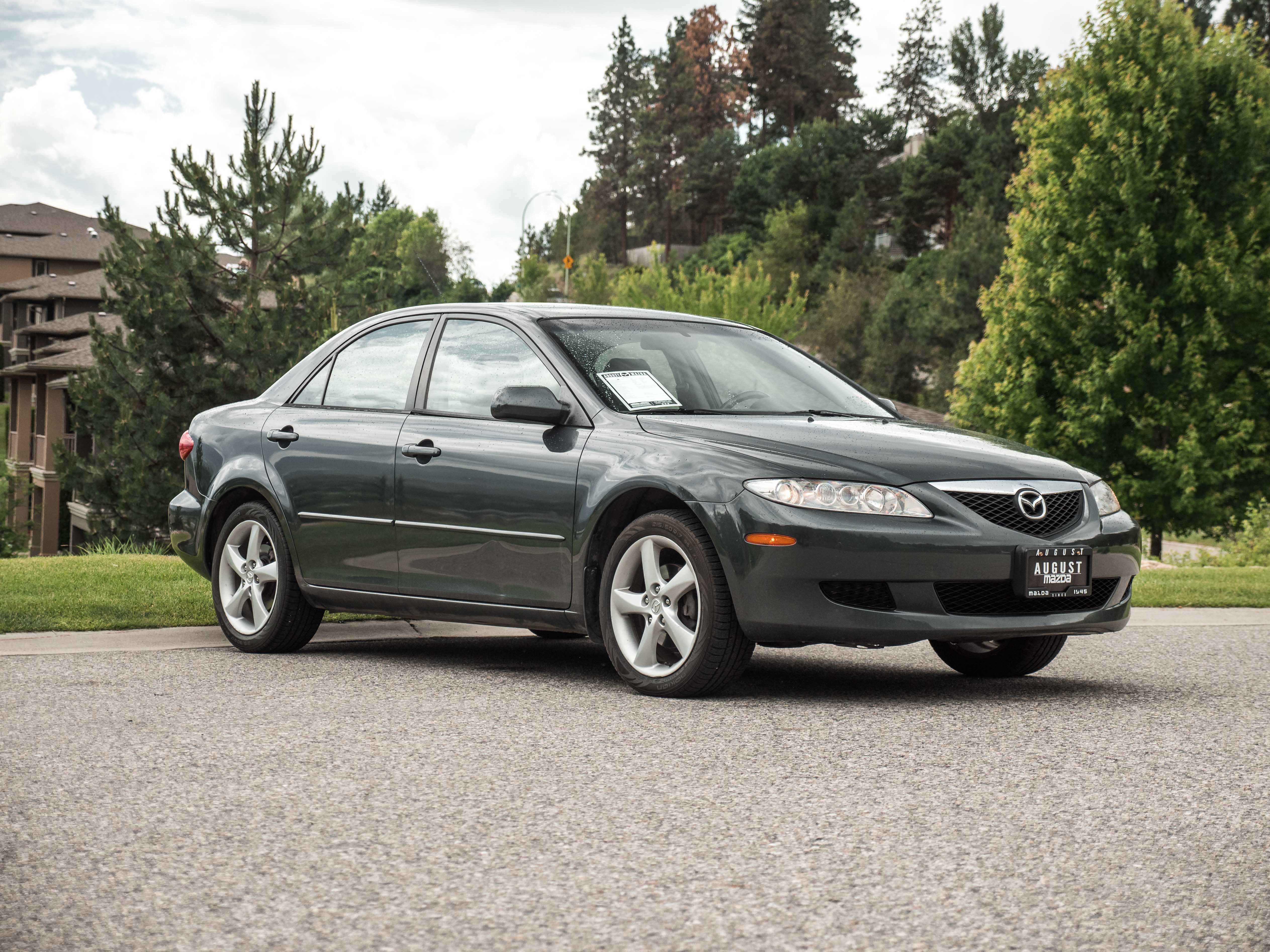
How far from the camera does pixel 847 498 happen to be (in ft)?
19.7

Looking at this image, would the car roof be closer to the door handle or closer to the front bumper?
the door handle

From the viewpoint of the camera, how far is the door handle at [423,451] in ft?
23.8

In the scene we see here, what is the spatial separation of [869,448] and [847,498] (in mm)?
363

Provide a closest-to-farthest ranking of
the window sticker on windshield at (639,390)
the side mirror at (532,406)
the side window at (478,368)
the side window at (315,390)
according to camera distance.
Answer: the side mirror at (532,406)
the window sticker on windshield at (639,390)
the side window at (478,368)
the side window at (315,390)

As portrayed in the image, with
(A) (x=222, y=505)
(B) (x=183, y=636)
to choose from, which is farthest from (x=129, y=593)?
(A) (x=222, y=505)

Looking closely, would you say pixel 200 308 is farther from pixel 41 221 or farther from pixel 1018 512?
pixel 41 221

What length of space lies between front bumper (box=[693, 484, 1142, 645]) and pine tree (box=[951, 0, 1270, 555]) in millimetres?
20820

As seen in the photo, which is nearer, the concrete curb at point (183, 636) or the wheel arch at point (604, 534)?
the wheel arch at point (604, 534)

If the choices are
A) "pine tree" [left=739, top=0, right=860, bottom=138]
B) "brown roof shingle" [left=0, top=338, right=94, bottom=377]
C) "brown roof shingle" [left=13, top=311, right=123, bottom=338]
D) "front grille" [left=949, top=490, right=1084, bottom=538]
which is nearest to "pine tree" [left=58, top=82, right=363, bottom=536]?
"brown roof shingle" [left=0, top=338, right=94, bottom=377]

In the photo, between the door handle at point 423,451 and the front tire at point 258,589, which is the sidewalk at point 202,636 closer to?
the front tire at point 258,589

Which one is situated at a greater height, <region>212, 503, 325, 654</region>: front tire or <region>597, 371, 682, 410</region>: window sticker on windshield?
<region>597, 371, 682, 410</region>: window sticker on windshield

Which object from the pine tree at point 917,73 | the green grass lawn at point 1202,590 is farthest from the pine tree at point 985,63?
the green grass lawn at point 1202,590

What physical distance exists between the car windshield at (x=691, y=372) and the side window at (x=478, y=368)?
18 cm

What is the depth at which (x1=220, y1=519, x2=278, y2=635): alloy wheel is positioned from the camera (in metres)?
8.05
